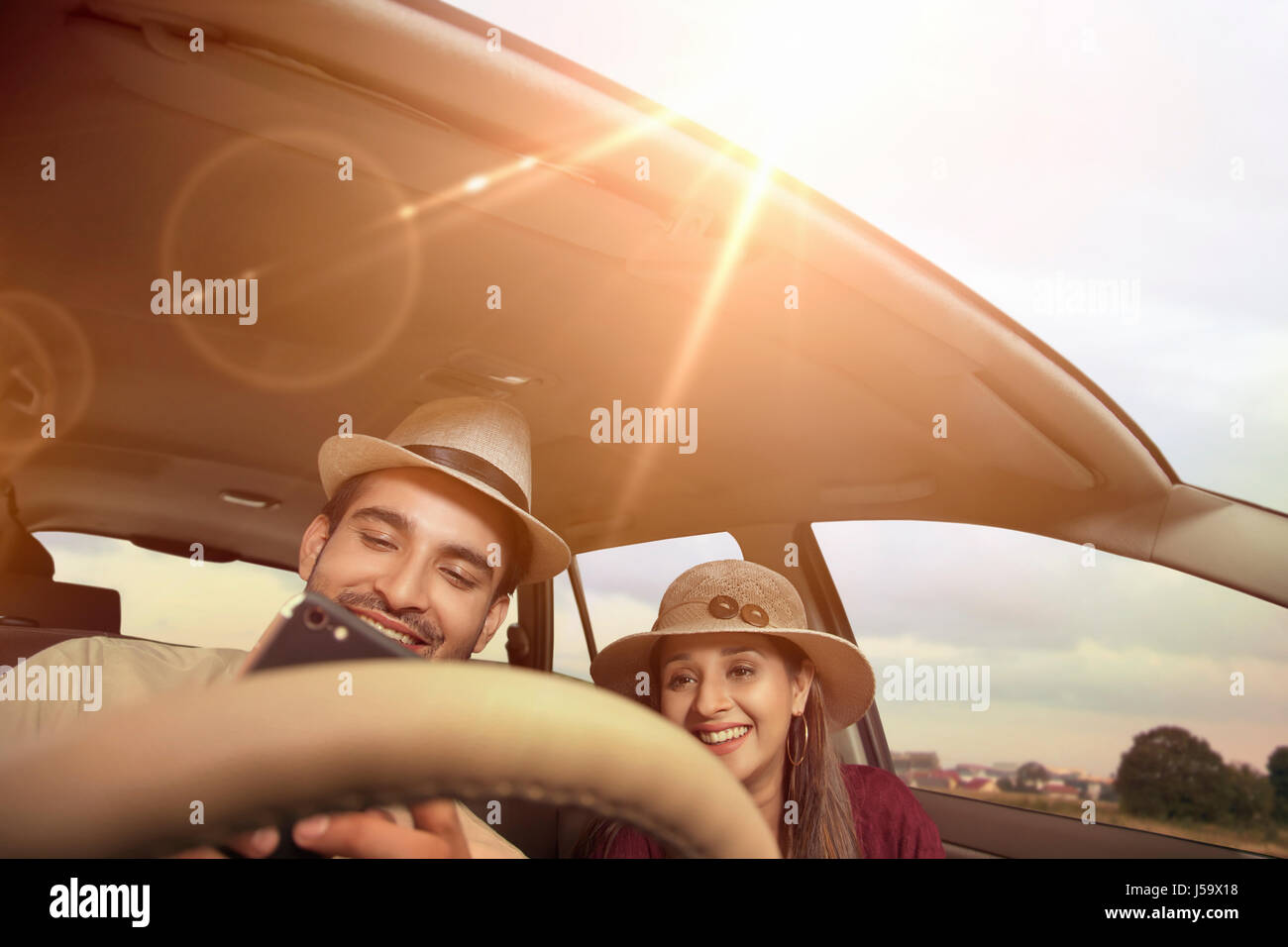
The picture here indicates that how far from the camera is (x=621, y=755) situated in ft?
1.70

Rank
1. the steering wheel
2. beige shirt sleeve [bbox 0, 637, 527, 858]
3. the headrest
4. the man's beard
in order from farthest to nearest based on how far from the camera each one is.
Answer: the headrest
the man's beard
beige shirt sleeve [bbox 0, 637, 527, 858]
the steering wheel

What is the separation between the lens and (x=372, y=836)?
1.79 ft

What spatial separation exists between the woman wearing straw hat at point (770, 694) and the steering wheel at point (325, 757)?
4.77ft

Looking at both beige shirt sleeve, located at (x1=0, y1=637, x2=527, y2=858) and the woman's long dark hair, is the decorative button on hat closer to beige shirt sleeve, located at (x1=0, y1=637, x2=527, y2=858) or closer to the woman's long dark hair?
the woman's long dark hair

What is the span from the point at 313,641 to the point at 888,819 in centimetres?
200

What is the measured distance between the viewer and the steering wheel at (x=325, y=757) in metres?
0.44

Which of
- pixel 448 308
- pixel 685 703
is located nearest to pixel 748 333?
pixel 448 308

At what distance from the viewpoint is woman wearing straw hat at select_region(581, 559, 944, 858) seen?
198cm

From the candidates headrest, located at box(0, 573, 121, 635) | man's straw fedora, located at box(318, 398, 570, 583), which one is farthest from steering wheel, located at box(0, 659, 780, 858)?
headrest, located at box(0, 573, 121, 635)

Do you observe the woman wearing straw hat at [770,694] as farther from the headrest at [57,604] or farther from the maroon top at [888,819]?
the headrest at [57,604]

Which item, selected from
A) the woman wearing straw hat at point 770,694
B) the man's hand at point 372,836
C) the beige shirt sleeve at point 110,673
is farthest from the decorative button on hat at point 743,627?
the man's hand at point 372,836

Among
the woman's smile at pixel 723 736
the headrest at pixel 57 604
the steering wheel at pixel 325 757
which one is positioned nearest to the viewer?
the steering wheel at pixel 325 757

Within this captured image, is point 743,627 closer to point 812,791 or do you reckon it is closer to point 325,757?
point 812,791

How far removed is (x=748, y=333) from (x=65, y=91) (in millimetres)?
1376
